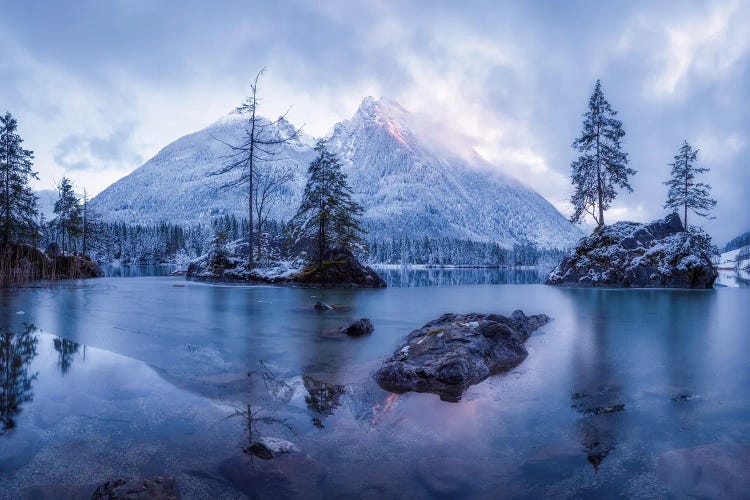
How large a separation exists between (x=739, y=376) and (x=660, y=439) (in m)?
3.51

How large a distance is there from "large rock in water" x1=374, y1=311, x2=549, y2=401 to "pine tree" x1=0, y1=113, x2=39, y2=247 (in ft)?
118

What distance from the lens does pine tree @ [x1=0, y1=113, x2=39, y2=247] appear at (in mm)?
31172

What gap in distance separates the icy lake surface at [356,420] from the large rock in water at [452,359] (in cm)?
31

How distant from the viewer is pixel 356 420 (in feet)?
14.3

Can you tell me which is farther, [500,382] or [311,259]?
[311,259]

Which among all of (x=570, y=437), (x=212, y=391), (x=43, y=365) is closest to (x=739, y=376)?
(x=570, y=437)

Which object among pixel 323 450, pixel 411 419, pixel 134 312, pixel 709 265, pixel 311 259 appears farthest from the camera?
pixel 311 259

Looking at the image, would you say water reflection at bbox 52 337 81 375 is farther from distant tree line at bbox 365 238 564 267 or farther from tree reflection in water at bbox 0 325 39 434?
distant tree line at bbox 365 238 564 267

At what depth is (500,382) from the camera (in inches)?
230

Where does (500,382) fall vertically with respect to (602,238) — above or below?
below

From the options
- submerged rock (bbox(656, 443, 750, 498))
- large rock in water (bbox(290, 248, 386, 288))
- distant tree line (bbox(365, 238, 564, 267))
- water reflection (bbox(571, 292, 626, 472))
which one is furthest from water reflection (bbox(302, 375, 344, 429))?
Answer: distant tree line (bbox(365, 238, 564, 267))

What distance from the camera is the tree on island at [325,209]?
96.7 ft

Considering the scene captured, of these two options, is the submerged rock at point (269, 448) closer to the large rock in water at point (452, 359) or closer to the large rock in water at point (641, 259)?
the large rock in water at point (452, 359)

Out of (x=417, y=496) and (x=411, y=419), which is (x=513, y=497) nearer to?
(x=417, y=496)
